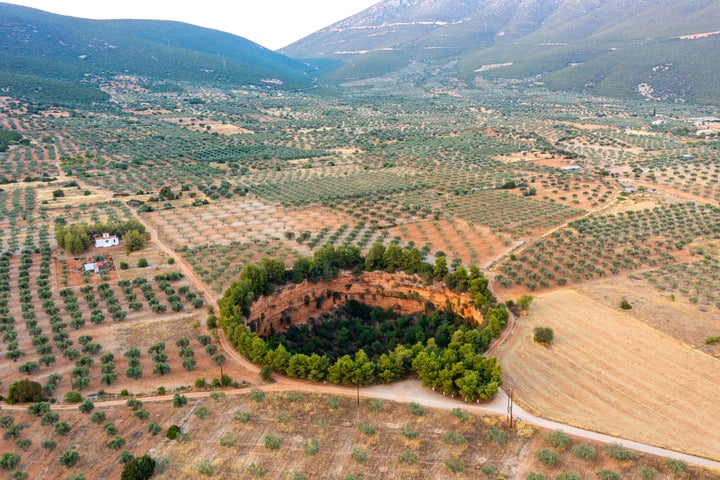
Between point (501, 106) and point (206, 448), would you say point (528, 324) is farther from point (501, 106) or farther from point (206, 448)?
point (501, 106)

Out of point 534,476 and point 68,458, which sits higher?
point 534,476

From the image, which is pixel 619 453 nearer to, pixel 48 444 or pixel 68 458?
pixel 68 458

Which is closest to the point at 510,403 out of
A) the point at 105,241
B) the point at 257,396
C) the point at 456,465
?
the point at 456,465

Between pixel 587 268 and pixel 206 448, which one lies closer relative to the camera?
pixel 206 448

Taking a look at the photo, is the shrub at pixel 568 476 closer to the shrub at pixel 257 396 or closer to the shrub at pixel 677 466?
the shrub at pixel 677 466

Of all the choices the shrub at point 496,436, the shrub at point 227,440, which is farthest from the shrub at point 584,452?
the shrub at point 227,440

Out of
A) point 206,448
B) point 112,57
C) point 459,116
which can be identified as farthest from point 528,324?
point 112,57
